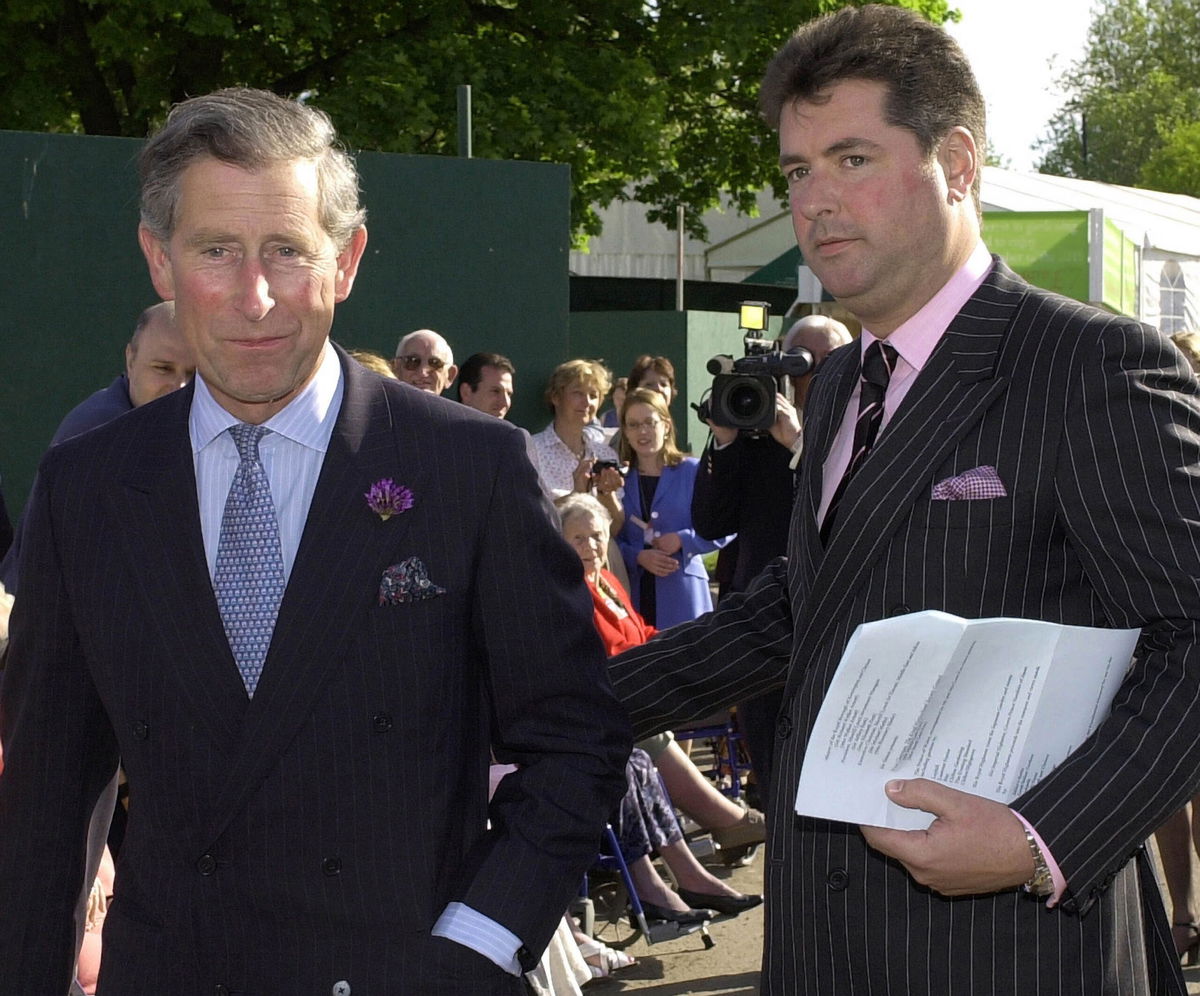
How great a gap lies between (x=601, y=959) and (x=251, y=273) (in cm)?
393

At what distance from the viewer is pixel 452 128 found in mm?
15961

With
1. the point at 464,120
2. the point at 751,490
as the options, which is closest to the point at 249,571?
the point at 751,490

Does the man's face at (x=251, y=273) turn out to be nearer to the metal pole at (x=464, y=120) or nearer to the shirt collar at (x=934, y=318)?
the shirt collar at (x=934, y=318)

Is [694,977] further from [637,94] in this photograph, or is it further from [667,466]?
[637,94]

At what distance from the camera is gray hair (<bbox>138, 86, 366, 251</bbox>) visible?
219 cm

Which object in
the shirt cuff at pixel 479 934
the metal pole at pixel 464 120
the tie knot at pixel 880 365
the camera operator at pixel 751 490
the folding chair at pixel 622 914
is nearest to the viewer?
the shirt cuff at pixel 479 934

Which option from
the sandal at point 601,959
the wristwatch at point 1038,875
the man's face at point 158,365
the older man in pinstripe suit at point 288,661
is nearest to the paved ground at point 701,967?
the sandal at point 601,959

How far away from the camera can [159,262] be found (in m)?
2.31

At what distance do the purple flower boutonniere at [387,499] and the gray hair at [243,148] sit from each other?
375 mm

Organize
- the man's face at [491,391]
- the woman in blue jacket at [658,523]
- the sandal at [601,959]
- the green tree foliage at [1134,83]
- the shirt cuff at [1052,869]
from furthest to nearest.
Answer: the green tree foliage at [1134,83]
the woman in blue jacket at [658,523]
the man's face at [491,391]
the sandal at [601,959]
the shirt cuff at [1052,869]

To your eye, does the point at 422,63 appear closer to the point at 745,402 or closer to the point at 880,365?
the point at 745,402

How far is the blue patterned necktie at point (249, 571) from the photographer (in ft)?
7.18

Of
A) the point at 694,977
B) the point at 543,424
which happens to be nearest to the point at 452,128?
the point at 543,424

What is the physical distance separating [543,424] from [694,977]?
3.88m
